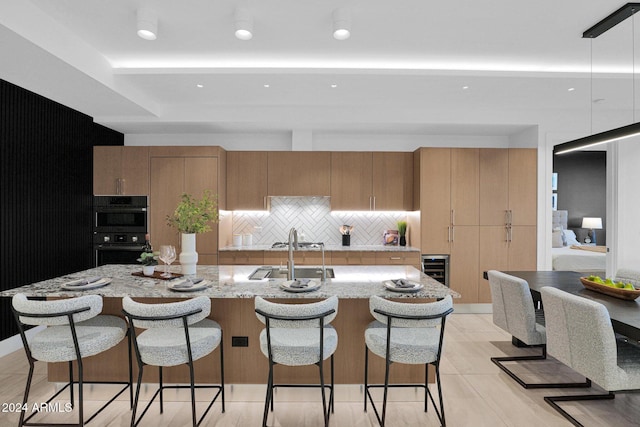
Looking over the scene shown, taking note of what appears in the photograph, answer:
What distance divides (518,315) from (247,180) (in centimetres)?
365

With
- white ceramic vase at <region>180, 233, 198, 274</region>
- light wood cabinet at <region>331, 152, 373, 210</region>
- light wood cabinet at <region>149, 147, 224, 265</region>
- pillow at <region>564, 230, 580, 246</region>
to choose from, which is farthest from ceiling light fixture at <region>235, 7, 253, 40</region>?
pillow at <region>564, 230, 580, 246</region>

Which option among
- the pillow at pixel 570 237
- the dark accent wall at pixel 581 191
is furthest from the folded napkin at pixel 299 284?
the dark accent wall at pixel 581 191

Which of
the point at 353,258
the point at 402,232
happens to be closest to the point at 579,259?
the point at 402,232

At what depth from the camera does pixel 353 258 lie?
4.70 meters

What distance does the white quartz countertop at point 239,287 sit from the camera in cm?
221

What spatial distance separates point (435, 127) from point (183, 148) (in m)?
3.48

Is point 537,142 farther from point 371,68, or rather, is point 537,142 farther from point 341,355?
point 341,355

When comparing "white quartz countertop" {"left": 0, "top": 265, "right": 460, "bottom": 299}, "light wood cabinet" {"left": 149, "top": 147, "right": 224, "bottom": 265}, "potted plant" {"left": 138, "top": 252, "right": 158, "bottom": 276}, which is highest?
"light wood cabinet" {"left": 149, "top": 147, "right": 224, "bottom": 265}

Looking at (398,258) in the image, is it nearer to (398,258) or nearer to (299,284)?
(398,258)

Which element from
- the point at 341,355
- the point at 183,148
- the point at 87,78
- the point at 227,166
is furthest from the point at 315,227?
the point at 87,78

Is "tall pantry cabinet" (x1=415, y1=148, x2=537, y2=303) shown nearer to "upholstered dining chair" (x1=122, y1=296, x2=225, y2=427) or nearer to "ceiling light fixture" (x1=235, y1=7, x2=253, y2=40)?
"ceiling light fixture" (x1=235, y1=7, x2=253, y2=40)

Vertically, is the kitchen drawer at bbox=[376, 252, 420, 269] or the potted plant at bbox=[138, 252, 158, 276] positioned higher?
the potted plant at bbox=[138, 252, 158, 276]

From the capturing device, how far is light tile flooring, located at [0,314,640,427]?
2322mm

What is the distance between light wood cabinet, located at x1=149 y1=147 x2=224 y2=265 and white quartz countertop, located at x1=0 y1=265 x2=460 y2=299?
1.65 meters
